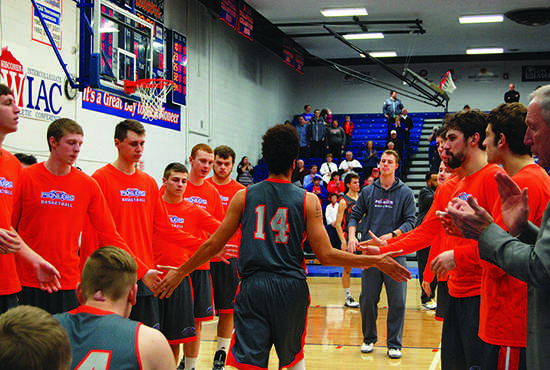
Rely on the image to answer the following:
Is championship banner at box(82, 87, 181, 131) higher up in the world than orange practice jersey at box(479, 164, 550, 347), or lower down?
higher up

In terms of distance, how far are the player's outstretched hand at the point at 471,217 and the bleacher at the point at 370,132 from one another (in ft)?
58.7

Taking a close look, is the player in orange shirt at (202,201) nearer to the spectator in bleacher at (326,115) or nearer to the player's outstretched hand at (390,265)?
the player's outstretched hand at (390,265)

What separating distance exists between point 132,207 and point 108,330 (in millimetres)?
2882

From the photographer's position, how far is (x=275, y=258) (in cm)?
372

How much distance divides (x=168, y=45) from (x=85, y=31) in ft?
14.3

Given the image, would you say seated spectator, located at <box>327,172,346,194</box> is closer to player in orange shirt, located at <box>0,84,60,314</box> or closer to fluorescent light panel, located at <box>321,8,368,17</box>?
fluorescent light panel, located at <box>321,8,368,17</box>

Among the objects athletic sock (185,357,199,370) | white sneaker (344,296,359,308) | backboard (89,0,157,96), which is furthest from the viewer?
white sneaker (344,296,359,308)

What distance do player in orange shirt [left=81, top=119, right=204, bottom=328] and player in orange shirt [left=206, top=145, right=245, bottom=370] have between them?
143cm

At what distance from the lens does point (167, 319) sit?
5516 millimetres

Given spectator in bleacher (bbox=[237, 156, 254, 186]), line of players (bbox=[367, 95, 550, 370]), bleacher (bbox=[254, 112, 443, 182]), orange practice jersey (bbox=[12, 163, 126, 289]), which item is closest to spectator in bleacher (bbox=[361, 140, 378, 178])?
bleacher (bbox=[254, 112, 443, 182])

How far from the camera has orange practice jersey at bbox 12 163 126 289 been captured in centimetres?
445

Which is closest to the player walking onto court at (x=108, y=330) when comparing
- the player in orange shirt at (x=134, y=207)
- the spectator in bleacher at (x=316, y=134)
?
the player in orange shirt at (x=134, y=207)

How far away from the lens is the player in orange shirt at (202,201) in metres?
6.14

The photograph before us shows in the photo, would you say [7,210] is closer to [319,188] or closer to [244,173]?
[319,188]
